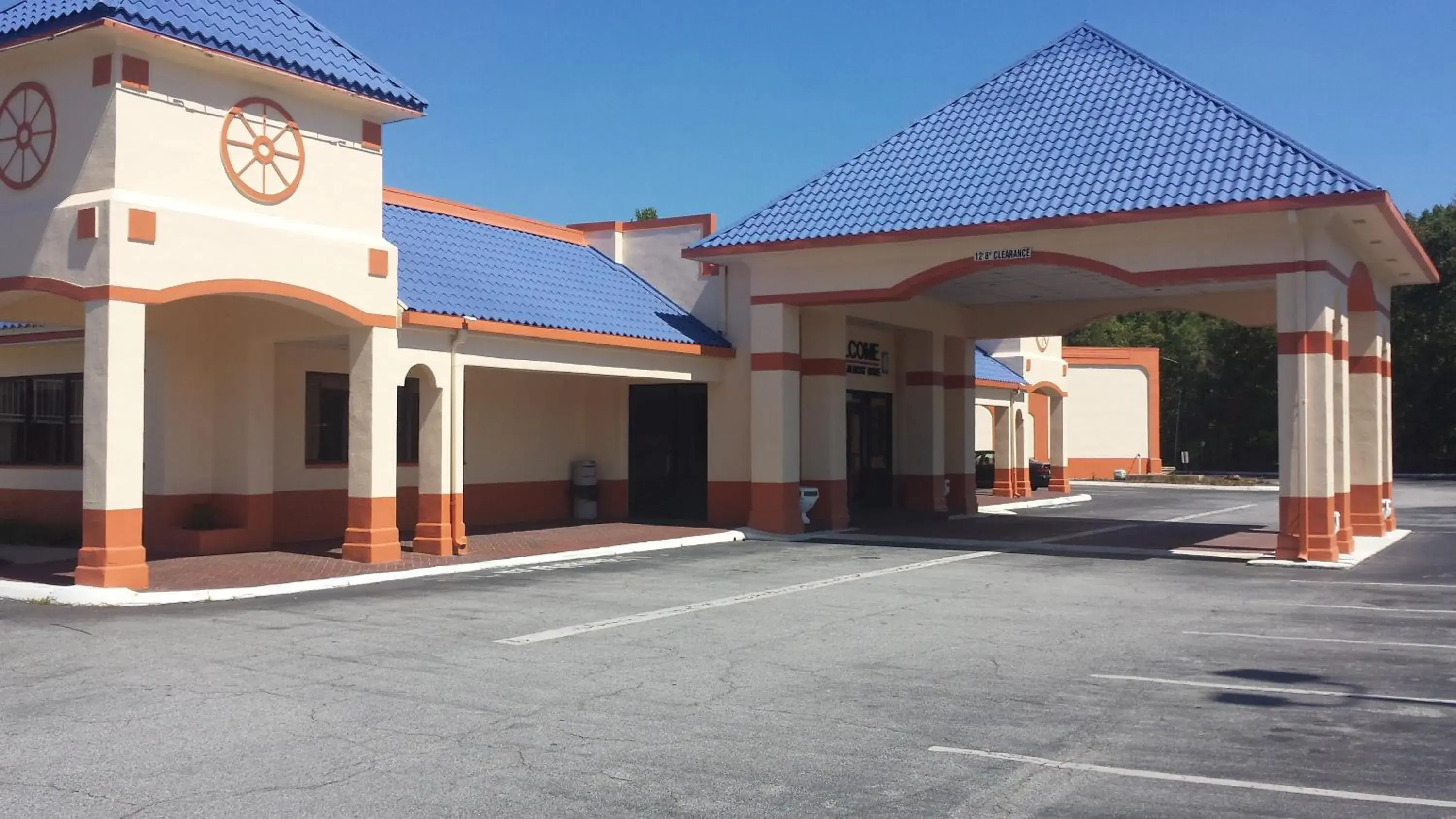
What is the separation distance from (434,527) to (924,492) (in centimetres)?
1372

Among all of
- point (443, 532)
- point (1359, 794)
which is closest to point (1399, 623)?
point (1359, 794)

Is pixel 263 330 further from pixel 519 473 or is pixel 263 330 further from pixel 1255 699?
pixel 1255 699

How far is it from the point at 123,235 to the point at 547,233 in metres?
12.9

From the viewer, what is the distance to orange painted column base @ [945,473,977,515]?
Result: 29.5 metres

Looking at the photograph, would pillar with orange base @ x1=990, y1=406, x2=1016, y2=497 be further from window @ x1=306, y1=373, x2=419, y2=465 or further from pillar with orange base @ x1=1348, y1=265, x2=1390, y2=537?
window @ x1=306, y1=373, x2=419, y2=465

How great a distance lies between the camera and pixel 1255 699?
893 centimetres

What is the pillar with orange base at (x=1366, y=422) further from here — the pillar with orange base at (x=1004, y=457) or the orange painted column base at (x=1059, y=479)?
the orange painted column base at (x=1059, y=479)

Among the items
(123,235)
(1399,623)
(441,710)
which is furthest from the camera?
(123,235)

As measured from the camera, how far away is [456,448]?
18969mm

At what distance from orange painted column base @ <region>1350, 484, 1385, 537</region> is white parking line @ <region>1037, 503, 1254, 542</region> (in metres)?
4.10

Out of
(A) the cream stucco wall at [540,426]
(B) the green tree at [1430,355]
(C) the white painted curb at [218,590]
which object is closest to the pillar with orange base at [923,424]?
(A) the cream stucco wall at [540,426]

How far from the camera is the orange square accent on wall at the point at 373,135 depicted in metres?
17.8

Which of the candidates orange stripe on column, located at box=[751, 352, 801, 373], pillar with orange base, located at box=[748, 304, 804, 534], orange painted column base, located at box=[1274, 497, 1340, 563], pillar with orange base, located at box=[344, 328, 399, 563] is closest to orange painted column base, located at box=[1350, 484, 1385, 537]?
orange painted column base, located at box=[1274, 497, 1340, 563]

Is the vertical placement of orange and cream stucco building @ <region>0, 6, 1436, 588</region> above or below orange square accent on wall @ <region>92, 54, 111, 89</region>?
below
